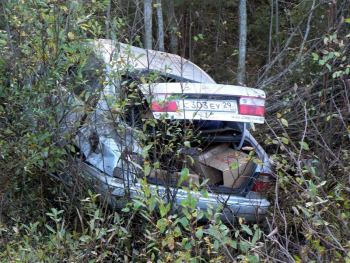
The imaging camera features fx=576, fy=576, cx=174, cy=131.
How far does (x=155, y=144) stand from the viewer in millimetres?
5094

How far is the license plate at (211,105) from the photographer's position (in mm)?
5234

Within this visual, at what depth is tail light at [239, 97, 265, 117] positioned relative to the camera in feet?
17.2

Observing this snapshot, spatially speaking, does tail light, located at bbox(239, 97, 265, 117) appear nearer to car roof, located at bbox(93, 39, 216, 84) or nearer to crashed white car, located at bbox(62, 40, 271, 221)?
crashed white car, located at bbox(62, 40, 271, 221)

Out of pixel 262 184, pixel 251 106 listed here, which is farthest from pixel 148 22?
pixel 251 106

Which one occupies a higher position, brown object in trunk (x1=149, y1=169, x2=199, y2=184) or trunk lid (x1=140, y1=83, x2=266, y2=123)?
trunk lid (x1=140, y1=83, x2=266, y2=123)

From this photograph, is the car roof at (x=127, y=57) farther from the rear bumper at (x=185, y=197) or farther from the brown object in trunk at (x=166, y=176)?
the rear bumper at (x=185, y=197)

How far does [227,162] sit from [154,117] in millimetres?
1197

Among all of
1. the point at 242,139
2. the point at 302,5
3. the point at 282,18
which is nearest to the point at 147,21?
the point at 302,5

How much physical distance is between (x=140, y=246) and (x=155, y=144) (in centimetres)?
89

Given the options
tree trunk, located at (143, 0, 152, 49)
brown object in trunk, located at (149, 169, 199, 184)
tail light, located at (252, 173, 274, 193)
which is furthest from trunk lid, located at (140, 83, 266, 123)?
tree trunk, located at (143, 0, 152, 49)

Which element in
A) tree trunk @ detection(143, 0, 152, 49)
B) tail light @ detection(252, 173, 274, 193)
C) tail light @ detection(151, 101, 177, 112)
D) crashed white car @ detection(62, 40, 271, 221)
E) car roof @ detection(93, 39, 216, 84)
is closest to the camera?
tail light @ detection(151, 101, 177, 112)

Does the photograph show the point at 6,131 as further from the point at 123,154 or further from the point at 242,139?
the point at 242,139

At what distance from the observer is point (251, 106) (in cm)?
527

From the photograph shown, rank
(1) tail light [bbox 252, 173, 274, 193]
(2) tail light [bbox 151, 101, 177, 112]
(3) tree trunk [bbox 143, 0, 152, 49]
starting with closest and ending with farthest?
(2) tail light [bbox 151, 101, 177, 112], (1) tail light [bbox 252, 173, 274, 193], (3) tree trunk [bbox 143, 0, 152, 49]
